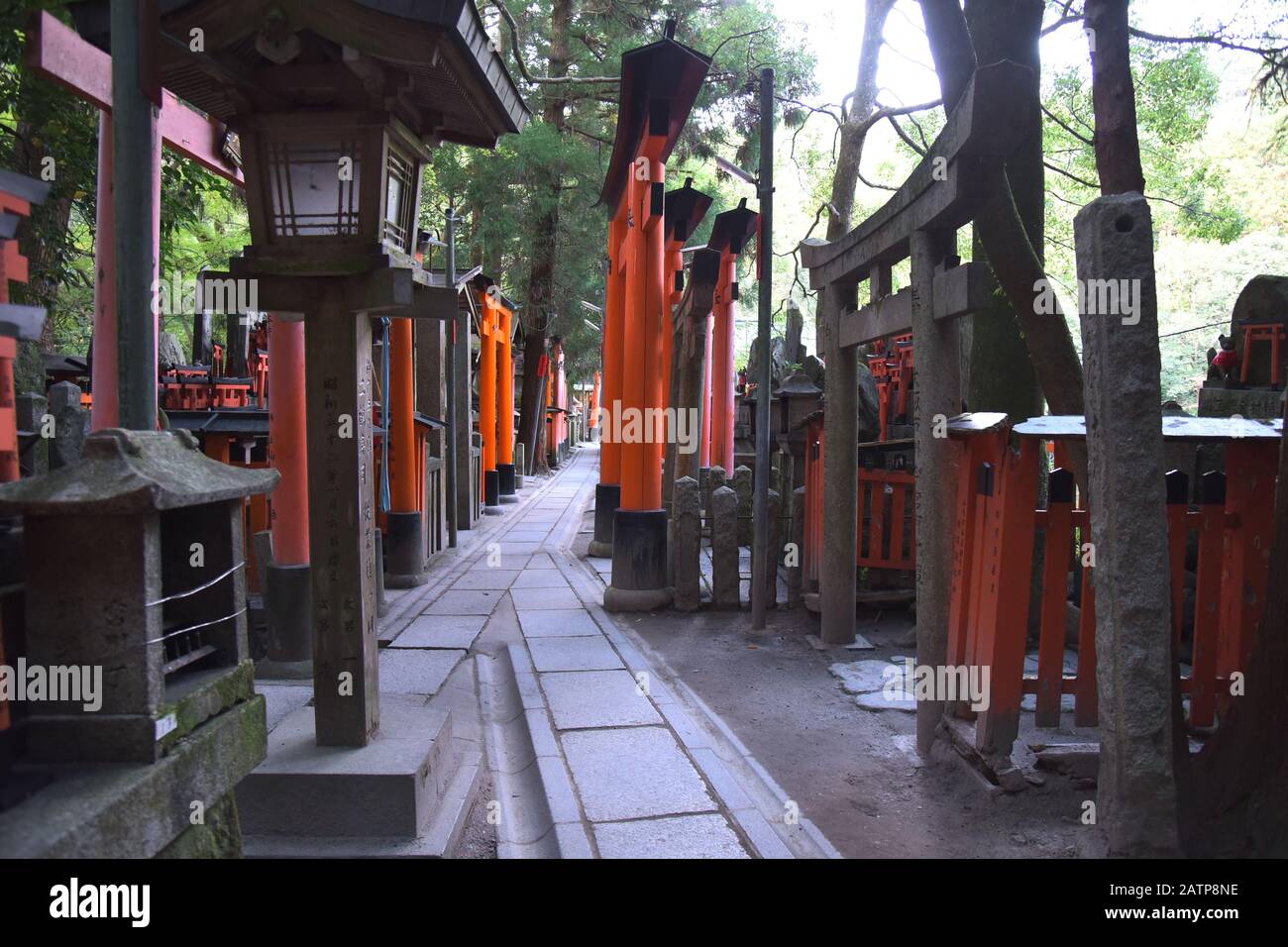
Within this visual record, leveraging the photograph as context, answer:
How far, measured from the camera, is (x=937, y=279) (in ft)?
15.0

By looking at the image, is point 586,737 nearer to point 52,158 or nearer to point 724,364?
point 52,158

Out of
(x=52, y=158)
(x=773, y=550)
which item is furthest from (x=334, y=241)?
(x=773, y=550)

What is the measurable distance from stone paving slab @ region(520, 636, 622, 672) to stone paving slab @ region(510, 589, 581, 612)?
51.0 inches

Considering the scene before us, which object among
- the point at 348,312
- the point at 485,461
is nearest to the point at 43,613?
the point at 348,312

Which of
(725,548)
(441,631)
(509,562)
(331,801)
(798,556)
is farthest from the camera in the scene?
(509,562)

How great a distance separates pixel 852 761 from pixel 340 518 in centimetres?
293

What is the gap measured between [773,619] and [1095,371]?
5.04 m

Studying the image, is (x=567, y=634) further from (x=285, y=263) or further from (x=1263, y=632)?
(x=1263, y=632)

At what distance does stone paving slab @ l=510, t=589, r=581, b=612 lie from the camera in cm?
822

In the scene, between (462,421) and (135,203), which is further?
(462,421)

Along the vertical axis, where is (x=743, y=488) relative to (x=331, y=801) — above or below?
above

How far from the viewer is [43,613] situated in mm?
2168

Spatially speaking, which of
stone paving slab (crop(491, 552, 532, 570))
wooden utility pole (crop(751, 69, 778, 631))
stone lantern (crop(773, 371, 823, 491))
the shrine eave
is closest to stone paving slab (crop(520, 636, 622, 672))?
wooden utility pole (crop(751, 69, 778, 631))

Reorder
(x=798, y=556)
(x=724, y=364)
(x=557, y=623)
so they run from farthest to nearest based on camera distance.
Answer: (x=724, y=364)
(x=798, y=556)
(x=557, y=623)
